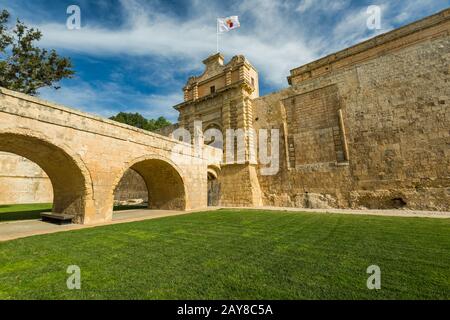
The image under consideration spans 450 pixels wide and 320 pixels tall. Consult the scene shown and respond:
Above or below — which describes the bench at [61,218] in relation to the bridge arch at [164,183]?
below

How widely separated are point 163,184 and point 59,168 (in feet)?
17.9

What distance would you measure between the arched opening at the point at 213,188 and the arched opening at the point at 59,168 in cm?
886

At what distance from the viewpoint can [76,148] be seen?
23.6 ft

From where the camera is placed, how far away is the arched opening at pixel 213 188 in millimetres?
15678

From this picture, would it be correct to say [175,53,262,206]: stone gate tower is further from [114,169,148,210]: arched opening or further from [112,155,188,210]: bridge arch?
[114,169,148,210]: arched opening

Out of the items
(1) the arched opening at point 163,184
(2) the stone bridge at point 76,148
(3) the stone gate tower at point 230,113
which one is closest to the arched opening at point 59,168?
(2) the stone bridge at point 76,148

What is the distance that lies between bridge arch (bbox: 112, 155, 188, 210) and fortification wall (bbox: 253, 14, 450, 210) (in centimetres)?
590

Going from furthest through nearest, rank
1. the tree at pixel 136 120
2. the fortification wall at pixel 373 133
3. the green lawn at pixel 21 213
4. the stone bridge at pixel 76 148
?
1. the tree at pixel 136 120
2. the fortification wall at pixel 373 133
3. the green lawn at pixel 21 213
4. the stone bridge at pixel 76 148

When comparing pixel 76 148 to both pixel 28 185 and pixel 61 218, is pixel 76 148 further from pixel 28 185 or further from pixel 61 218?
pixel 28 185

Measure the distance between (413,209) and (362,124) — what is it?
4.79 meters

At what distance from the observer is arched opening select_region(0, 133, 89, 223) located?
6.76 metres

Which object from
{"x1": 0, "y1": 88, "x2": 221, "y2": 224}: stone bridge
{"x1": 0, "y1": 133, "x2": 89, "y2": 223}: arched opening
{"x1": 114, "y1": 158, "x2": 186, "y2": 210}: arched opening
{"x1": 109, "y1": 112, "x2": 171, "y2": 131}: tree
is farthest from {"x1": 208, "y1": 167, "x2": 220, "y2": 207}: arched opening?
{"x1": 109, "y1": 112, "x2": 171, "y2": 131}: tree

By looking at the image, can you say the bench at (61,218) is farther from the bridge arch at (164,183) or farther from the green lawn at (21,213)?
the bridge arch at (164,183)
